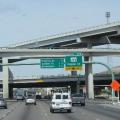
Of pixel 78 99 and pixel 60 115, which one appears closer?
pixel 60 115

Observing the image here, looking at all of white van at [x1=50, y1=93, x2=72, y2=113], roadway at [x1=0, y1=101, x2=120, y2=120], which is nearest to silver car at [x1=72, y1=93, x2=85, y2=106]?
roadway at [x1=0, y1=101, x2=120, y2=120]

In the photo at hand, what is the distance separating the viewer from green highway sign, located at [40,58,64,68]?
3009 inches

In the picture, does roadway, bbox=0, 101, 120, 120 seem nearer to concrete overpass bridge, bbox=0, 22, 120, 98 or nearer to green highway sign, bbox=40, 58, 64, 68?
green highway sign, bbox=40, 58, 64, 68

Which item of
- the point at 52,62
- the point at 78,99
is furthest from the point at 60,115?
the point at 52,62

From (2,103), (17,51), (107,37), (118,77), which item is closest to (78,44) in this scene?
(107,37)

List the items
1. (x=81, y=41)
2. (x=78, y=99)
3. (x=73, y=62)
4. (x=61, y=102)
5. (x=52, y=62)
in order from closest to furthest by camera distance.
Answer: (x=61, y=102), (x=78, y=99), (x=52, y=62), (x=73, y=62), (x=81, y=41)

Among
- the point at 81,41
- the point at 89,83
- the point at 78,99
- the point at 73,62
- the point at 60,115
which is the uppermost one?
the point at 81,41

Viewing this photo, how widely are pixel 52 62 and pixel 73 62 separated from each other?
10.9 ft

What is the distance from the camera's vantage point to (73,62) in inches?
3049

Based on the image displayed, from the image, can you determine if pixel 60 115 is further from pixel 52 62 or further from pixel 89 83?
pixel 89 83

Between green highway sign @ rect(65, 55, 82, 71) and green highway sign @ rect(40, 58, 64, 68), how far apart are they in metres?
1.02

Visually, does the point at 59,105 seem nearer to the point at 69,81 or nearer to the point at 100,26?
the point at 100,26

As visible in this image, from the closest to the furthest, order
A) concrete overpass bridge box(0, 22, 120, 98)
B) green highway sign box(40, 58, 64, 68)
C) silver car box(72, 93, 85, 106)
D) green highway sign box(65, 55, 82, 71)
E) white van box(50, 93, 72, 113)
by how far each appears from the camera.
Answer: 1. white van box(50, 93, 72, 113)
2. silver car box(72, 93, 85, 106)
3. green highway sign box(40, 58, 64, 68)
4. green highway sign box(65, 55, 82, 71)
5. concrete overpass bridge box(0, 22, 120, 98)

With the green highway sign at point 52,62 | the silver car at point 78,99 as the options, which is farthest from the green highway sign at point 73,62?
the silver car at point 78,99
